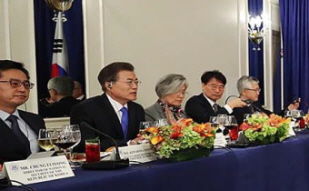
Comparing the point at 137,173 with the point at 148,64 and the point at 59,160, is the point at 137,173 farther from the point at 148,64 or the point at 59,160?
the point at 148,64

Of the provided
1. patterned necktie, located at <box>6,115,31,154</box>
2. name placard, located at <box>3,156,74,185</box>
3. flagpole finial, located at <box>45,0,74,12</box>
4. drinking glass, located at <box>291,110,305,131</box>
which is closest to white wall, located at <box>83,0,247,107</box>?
flagpole finial, located at <box>45,0,74,12</box>

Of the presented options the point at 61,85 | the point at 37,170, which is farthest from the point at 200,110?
the point at 37,170

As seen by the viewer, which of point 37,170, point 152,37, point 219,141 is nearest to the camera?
point 37,170

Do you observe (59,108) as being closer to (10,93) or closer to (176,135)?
A: (10,93)

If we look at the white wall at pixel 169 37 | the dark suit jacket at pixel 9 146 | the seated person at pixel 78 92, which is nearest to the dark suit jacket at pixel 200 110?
the white wall at pixel 169 37

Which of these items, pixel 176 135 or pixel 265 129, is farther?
pixel 265 129

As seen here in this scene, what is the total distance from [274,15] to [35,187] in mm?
5866

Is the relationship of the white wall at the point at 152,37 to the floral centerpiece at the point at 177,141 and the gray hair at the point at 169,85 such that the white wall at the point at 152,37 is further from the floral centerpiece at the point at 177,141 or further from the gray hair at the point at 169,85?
the floral centerpiece at the point at 177,141

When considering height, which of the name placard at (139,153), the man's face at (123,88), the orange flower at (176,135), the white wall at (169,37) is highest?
the white wall at (169,37)

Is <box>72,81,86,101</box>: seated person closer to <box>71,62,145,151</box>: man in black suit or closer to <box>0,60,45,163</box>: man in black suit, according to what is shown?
<box>71,62,145,151</box>: man in black suit

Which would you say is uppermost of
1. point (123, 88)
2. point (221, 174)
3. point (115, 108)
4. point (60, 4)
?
point (60, 4)

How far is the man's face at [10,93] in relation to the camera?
2.24 meters

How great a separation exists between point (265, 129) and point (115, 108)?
33.5 inches

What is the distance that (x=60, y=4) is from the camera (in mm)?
3627
